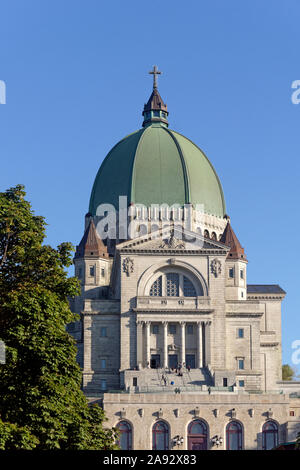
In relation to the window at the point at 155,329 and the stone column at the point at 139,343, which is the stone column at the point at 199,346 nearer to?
the window at the point at 155,329

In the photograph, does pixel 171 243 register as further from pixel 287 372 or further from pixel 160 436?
pixel 287 372

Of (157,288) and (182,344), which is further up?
(157,288)

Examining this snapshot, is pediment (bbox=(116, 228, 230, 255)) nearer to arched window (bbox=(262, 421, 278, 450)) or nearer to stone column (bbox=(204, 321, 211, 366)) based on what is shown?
stone column (bbox=(204, 321, 211, 366))

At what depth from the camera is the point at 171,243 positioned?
344 feet

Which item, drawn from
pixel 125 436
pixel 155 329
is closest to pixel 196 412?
pixel 125 436

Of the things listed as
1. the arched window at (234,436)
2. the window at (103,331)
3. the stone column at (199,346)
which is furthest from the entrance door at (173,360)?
the arched window at (234,436)

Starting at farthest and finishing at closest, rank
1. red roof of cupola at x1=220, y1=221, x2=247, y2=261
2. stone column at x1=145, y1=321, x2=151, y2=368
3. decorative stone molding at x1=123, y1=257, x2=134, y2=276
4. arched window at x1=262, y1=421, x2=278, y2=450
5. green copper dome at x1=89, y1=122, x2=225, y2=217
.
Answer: green copper dome at x1=89, y1=122, x2=225, y2=217
red roof of cupola at x1=220, y1=221, x2=247, y2=261
decorative stone molding at x1=123, y1=257, x2=134, y2=276
stone column at x1=145, y1=321, x2=151, y2=368
arched window at x1=262, y1=421, x2=278, y2=450

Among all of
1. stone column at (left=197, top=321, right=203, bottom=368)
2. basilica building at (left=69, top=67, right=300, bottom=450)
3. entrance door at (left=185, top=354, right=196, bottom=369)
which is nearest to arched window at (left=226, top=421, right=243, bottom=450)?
basilica building at (left=69, top=67, right=300, bottom=450)

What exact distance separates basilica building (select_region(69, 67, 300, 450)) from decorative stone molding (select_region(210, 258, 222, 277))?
12 centimetres

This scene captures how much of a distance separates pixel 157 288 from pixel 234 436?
26408 mm

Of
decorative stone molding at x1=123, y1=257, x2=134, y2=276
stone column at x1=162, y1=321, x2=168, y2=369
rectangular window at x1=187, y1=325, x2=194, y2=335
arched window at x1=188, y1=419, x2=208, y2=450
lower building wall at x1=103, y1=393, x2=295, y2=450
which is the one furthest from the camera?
decorative stone molding at x1=123, y1=257, x2=134, y2=276

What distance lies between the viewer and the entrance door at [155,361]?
102 metres

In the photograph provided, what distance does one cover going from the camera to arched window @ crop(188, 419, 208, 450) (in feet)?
265
